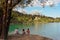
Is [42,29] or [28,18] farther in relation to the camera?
[42,29]

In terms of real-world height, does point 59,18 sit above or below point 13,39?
above

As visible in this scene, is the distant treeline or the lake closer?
the distant treeline

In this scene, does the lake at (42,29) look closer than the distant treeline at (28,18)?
No

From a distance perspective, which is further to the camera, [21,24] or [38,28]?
[38,28]

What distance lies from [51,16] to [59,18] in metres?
0.70

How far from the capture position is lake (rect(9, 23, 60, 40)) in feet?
57.0

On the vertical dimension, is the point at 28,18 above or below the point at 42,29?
above

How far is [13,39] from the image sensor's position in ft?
45.8

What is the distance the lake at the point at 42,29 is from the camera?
17375 mm

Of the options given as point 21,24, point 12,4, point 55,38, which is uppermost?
point 12,4

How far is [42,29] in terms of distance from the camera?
65.1ft

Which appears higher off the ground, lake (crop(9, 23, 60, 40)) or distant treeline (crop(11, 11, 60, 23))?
distant treeline (crop(11, 11, 60, 23))

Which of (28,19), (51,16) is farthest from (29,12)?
(51,16)

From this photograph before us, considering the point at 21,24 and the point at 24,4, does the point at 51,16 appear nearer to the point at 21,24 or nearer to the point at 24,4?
the point at 21,24
